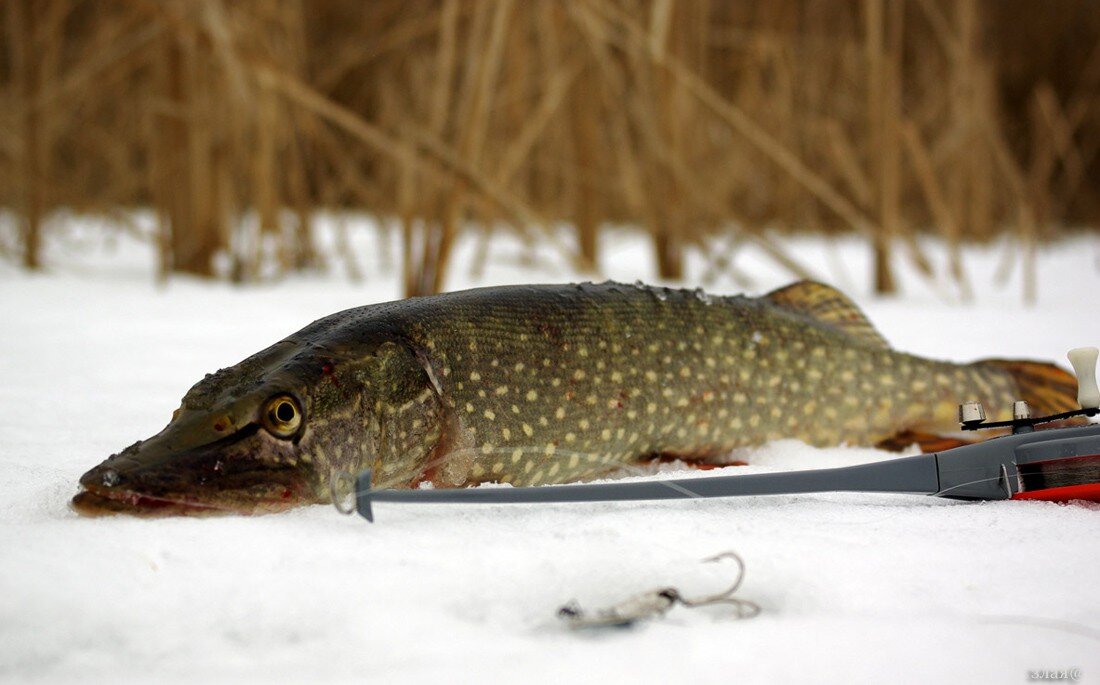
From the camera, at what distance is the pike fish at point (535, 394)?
1348 millimetres

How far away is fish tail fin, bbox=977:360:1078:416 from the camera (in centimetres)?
204

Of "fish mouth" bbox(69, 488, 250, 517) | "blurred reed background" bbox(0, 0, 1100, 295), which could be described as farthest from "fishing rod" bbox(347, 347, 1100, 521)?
"blurred reed background" bbox(0, 0, 1100, 295)

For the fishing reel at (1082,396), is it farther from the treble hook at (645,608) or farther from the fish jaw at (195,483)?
the fish jaw at (195,483)

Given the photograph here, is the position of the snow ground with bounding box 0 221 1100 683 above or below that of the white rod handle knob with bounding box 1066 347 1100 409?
below

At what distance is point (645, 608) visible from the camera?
102 centimetres

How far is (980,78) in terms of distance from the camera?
256 inches

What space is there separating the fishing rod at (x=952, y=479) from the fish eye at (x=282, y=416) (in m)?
0.16

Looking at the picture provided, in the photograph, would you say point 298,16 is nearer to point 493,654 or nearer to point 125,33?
point 125,33

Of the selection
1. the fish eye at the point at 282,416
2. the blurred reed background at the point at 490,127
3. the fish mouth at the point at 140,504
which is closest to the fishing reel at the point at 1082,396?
the fish eye at the point at 282,416

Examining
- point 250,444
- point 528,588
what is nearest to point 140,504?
point 250,444

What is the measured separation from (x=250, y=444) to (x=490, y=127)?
142 inches

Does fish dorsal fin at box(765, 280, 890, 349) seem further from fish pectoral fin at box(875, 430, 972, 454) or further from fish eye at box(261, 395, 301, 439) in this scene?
fish eye at box(261, 395, 301, 439)

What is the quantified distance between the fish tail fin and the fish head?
140 centimetres

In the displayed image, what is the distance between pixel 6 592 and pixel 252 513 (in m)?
0.33
